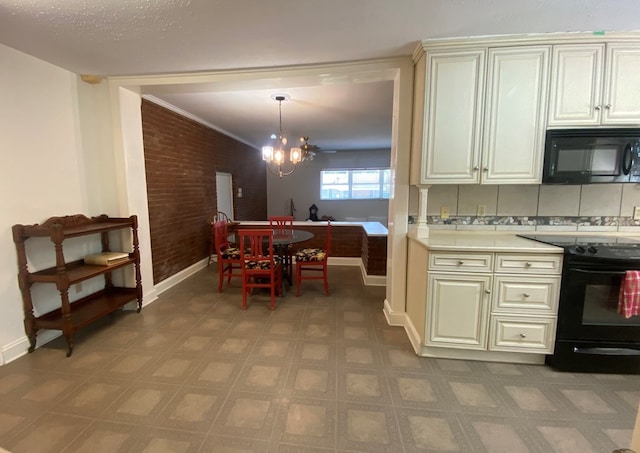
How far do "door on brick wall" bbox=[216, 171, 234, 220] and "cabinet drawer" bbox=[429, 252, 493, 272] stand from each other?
415 centimetres

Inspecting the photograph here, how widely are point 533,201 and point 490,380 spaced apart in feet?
5.24

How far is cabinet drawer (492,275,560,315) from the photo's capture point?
6.53 ft

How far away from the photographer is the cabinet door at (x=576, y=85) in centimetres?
201

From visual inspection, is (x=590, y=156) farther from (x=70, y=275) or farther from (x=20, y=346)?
(x=20, y=346)

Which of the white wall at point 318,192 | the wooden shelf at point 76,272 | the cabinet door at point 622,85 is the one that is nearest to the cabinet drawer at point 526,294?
the cabinet door at point 622,85

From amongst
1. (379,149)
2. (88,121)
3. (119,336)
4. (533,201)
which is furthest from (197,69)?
(379,149)

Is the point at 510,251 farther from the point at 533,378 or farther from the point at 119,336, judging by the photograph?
the point at 119,336

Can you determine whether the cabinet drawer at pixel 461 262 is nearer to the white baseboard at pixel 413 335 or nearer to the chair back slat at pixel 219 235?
the white baseboard at pixel 413 335

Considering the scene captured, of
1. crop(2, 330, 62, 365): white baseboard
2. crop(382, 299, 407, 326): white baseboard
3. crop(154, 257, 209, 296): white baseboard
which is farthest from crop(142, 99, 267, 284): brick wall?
crop(382, 299, 407, 326): white baseboard

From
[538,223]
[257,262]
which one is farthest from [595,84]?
[257,262]

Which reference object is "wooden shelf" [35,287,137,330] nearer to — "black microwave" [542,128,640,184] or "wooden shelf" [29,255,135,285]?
"wooden shelf" [29,255,135,285]

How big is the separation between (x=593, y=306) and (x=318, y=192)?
6694mm

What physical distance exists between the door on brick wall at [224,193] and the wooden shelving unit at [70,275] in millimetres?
2342

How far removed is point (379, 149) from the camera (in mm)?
7781
